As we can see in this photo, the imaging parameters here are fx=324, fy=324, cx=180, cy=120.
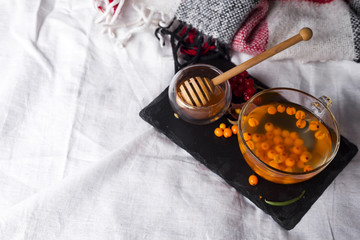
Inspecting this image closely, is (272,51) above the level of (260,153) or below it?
above

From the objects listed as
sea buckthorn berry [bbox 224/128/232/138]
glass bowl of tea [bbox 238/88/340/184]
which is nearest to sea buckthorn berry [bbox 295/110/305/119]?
glass bowl of tea [bbox 238/88/340/184]

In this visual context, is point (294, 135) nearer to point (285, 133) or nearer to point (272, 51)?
point (285, 133)

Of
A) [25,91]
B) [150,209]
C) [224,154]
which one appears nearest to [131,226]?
[150,209]

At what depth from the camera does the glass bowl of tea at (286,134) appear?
0.45m

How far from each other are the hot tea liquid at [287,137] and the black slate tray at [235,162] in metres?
0.03

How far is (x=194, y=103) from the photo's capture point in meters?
0.50

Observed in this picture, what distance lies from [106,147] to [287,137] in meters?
0.28

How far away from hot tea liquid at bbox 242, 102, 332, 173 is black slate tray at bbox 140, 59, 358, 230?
0.03m

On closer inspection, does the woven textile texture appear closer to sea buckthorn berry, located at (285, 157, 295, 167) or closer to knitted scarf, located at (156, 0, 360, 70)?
knitted scarf, located at (156, 0, 360, 70)

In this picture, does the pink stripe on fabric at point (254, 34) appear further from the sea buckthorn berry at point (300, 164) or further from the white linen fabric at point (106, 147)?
the sea buckthorn berry at point (300, 164)

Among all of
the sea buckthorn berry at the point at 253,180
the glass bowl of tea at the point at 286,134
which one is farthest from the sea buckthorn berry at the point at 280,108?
the sea buckthorn berry at the point at 253,180

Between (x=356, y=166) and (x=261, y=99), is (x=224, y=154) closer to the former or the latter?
(x=261, y=99)

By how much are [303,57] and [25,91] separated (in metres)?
0.50

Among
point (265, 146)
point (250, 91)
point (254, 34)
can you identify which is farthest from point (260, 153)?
point (254, 34)
